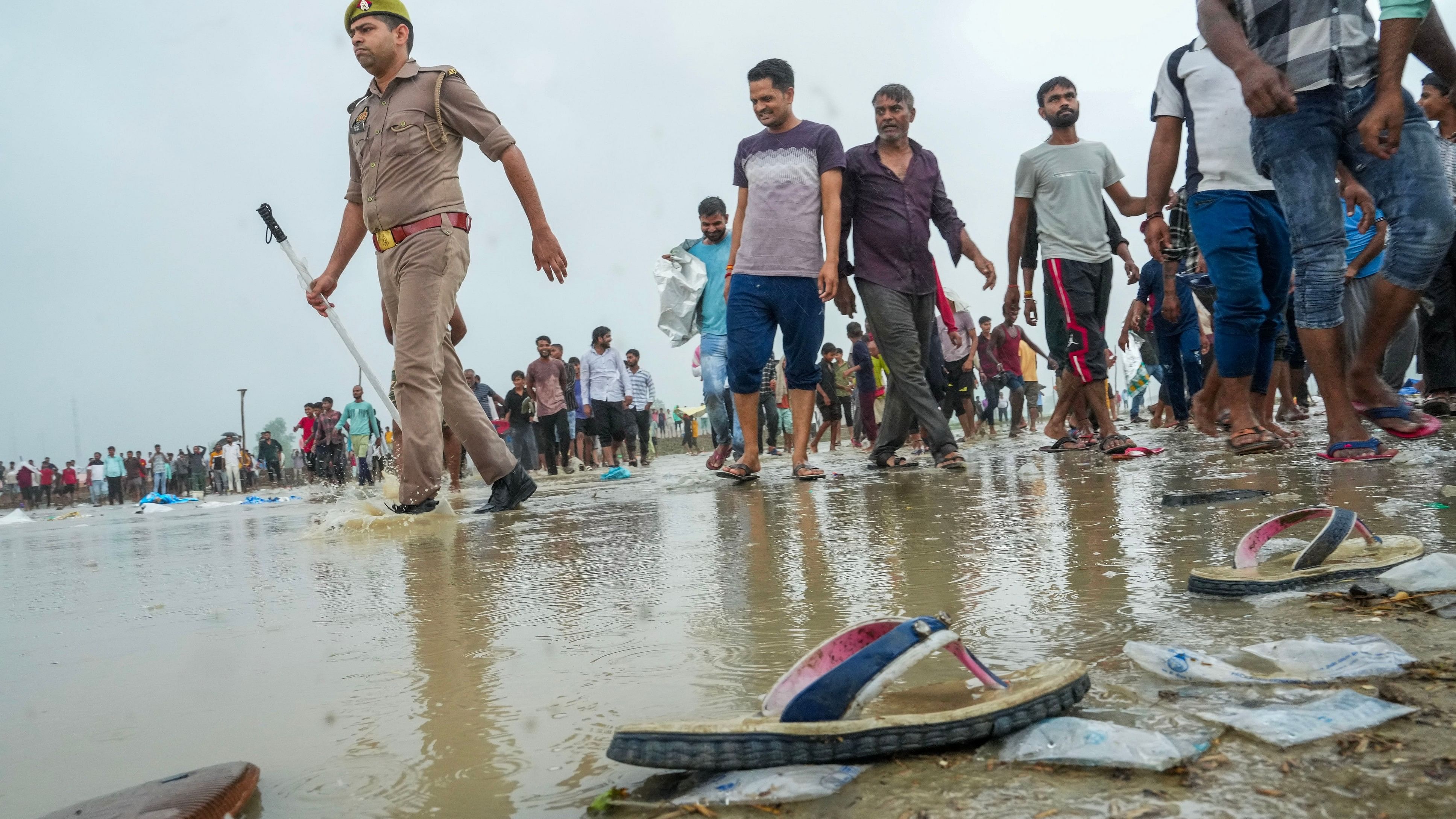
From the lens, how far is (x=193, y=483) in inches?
1367

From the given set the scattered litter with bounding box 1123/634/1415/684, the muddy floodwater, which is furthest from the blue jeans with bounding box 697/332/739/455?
the scattered litter with bounding box 1123/634/1415/684

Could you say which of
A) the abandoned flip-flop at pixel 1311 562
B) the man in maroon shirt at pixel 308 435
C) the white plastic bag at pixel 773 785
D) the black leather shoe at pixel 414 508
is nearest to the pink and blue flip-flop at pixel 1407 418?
the abandoned flip-flop at pixel 1311 562

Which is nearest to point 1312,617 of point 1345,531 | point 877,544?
point 1345,531

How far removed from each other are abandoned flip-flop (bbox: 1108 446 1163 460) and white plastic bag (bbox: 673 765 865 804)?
15.0 feet

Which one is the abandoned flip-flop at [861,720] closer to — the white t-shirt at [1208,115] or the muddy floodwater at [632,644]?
the muddy floodwater at [632,644]

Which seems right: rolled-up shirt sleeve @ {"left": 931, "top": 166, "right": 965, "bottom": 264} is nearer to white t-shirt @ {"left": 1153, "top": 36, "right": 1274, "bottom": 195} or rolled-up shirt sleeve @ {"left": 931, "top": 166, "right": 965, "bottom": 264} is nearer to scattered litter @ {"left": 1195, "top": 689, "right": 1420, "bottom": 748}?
white t-shirt @ {"left": 1153, "top": 36, "right": 1274, "bottom": 195}

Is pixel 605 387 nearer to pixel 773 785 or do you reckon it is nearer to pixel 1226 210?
pixel 1226 210

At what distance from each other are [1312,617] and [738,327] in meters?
4.24

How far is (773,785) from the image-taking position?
1033 millimetres

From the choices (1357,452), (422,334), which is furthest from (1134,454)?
(422,334)

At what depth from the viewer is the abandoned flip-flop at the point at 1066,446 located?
22.9ft

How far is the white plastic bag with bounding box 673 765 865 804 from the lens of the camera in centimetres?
102

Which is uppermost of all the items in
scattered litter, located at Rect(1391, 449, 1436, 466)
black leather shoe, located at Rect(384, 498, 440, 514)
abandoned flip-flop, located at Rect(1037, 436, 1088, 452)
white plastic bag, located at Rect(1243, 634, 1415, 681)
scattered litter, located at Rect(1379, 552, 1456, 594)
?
black leather shoe, located at Rect(384, 498, 440, 514)

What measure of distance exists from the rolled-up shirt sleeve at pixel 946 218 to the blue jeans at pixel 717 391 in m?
2.75
